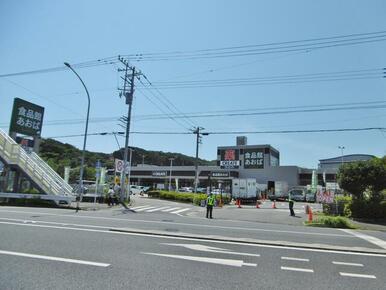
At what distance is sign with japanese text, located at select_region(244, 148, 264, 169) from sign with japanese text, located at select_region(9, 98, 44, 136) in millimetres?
47202

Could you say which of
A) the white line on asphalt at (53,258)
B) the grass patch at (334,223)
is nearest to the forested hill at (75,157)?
the grass patch at (334,223)

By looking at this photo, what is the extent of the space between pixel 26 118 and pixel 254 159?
49544 mm

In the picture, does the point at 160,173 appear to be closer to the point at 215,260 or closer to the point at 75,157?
the point at 75,157

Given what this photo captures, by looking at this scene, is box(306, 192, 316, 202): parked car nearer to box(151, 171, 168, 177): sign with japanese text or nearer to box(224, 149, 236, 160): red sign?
box(224, 149, 236, 160): red sign

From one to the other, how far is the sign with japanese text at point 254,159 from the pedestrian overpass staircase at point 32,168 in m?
48.7

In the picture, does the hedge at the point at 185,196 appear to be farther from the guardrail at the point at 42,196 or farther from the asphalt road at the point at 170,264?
the asphalt road at the point at 170,264

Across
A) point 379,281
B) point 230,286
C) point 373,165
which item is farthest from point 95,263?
point 373,165

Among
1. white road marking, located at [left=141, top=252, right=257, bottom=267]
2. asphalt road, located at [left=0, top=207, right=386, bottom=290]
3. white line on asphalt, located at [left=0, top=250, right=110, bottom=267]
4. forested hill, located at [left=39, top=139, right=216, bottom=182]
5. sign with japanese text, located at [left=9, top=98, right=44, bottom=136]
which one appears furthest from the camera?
forested hill, located at [left=39, top=139, right=216, bottom=182]

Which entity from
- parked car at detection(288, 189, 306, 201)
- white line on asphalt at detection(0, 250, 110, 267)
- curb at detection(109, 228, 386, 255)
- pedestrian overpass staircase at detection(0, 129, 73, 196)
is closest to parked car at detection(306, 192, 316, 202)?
parked car at detection(288, 189, 306, 201)

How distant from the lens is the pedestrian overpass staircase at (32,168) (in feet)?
96.6

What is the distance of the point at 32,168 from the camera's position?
30203mm

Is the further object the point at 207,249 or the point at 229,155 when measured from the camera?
the point at 229,155

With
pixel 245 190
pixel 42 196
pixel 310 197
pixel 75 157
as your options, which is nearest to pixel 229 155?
pixel 310 197

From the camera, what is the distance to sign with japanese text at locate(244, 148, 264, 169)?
7388 cm
